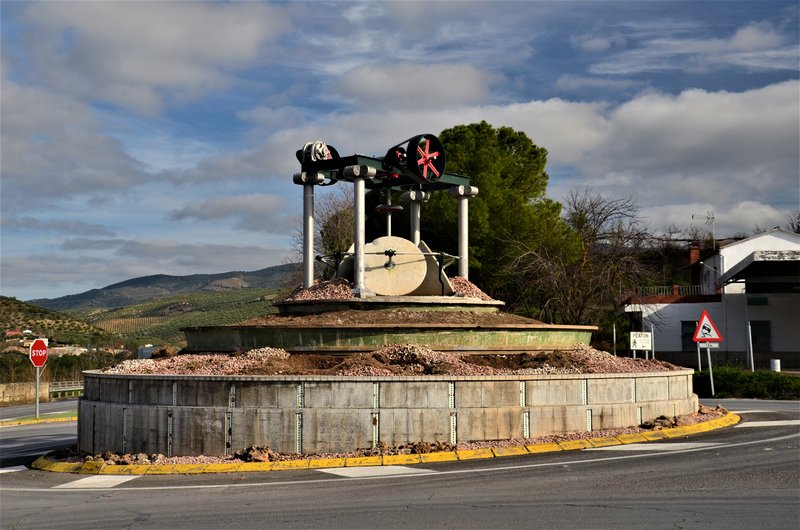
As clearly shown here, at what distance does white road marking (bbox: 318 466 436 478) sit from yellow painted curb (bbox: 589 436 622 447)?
3.68m

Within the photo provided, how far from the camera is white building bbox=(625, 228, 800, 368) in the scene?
152ft

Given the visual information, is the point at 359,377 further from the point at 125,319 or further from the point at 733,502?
the point at 125,319

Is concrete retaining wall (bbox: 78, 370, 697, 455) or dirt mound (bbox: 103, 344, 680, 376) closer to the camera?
concrete retaining wall (bbox: 78, 370, 697, 455)

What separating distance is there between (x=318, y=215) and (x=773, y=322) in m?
26.8

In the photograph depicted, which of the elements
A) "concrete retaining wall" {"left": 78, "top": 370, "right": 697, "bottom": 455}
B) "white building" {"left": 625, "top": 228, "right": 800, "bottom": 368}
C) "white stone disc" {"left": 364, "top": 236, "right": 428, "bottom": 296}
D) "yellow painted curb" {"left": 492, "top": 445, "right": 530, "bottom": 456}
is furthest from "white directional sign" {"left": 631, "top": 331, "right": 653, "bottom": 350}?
"white building" {"left": 625, "top": 228, "right": 800, "bottom": 368}

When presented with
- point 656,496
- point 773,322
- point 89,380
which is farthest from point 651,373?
point 773,322

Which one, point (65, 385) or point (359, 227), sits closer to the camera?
point (359, 227)

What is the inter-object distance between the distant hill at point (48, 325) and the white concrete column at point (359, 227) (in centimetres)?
5699

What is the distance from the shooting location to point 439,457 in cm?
1381

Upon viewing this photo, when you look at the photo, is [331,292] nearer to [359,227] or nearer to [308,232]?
[359,227]

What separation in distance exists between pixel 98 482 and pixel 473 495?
21.0 ft

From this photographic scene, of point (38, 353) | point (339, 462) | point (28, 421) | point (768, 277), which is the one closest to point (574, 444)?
point (339, 462)

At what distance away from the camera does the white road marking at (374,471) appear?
41.3ft

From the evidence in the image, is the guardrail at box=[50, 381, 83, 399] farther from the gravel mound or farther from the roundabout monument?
the roundabout monument
